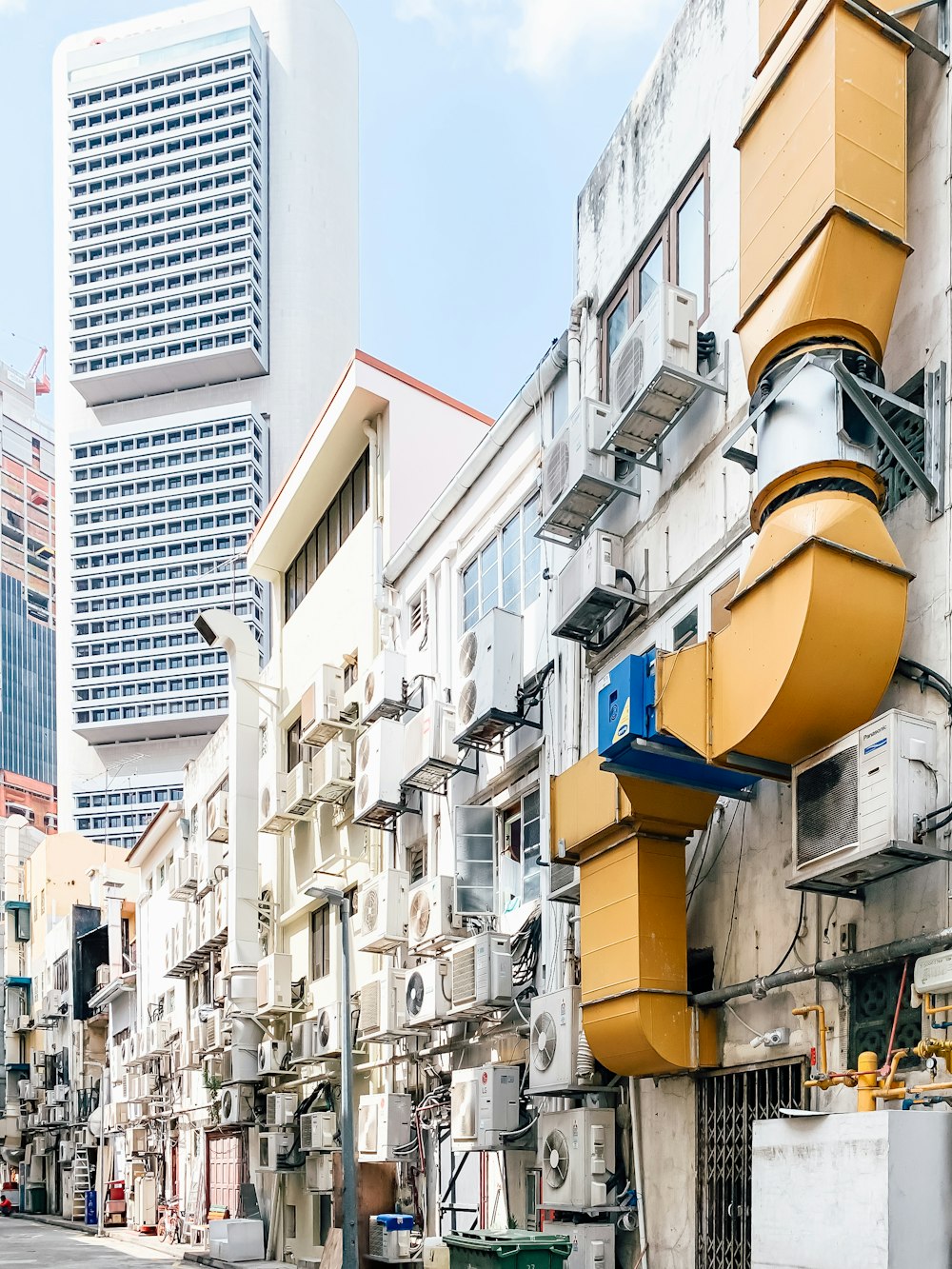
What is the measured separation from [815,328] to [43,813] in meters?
137

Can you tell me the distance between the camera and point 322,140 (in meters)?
132

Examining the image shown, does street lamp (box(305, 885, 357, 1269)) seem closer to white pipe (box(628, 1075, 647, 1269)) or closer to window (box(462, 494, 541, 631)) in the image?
window (box(462, 494, 541, 631))

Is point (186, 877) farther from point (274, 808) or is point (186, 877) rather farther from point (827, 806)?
point (827, 806)

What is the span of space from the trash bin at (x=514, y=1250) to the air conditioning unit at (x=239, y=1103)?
1746cm

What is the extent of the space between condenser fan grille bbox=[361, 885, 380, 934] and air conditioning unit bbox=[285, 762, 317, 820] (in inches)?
153

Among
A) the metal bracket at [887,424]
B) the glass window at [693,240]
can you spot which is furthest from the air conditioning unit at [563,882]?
the glass window at [693,240]

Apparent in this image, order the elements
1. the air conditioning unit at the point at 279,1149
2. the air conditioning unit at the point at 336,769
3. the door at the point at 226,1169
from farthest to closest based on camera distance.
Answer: the door at the point at 226,1169 < the air conditioning unit at the point at 279,1149 < the air conditioning unit at the point at 336,769

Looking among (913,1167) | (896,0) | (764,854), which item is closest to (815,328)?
(896,0)

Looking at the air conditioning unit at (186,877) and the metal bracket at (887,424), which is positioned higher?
the metal bracket at (887,424)

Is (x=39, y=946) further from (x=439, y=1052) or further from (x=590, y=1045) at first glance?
(x=590, y=1045)

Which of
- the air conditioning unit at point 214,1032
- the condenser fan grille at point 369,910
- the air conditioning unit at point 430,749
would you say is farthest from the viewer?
the air conditioning unit at point 214,1032

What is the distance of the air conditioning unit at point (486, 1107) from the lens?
53.6 feet

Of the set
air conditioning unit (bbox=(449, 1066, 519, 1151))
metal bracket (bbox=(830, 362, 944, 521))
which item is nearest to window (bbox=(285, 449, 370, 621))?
air conditioning unit (bbox=(449, 1066, 519, 1151))

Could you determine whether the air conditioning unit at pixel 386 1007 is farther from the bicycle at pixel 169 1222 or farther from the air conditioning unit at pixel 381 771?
the bicycle at pixel 169 1222
